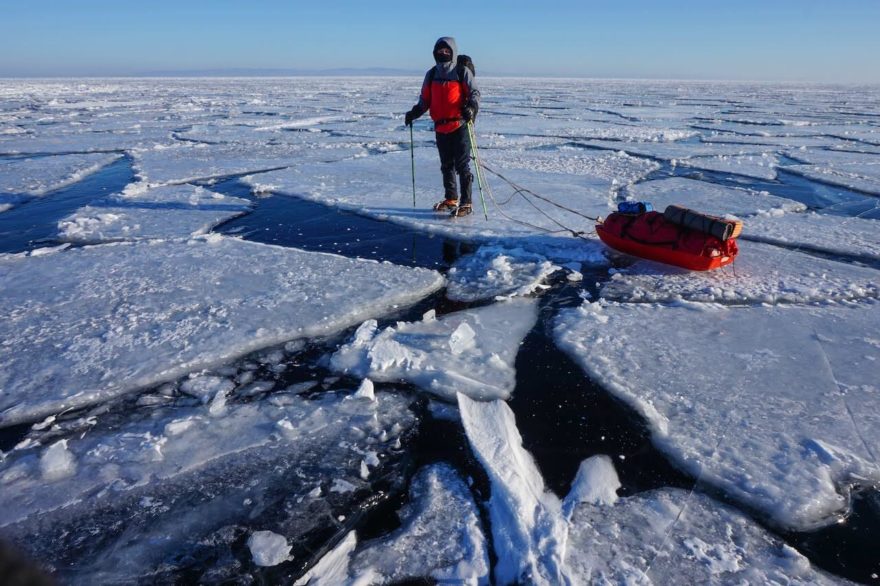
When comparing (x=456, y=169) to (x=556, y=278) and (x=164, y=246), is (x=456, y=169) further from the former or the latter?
(x=164, y=246)

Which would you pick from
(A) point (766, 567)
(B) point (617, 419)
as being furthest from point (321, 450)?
(A) point (766, 567)

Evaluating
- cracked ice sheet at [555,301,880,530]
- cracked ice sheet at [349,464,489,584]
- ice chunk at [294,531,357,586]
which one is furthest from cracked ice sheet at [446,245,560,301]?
ice chunk at [294,531,357,586]

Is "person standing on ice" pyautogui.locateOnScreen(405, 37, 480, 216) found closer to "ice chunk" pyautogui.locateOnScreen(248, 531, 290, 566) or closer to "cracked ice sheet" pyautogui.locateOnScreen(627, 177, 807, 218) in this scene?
"cracked ice sheet" pyautogui.locateOnScreen(627, 177, 807, 218)

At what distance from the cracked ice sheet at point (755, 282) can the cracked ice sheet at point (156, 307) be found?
140 cm

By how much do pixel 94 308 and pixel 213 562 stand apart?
2241 mm

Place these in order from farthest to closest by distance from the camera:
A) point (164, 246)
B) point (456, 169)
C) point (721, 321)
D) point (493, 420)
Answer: point (456, 169), point (164, 246), point (721, 321), point (493, 420)

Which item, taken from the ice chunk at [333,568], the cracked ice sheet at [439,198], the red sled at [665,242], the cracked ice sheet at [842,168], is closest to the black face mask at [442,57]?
the cracked ice sheet at [439,198]

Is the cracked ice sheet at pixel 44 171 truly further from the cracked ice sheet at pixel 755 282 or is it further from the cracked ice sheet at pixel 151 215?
the cracked ice sheet at pixel 755 282

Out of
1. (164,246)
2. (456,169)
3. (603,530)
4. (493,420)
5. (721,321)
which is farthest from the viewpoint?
(456,169)

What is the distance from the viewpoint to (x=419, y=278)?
3502mm

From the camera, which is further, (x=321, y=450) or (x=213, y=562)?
(x=321, y=450)

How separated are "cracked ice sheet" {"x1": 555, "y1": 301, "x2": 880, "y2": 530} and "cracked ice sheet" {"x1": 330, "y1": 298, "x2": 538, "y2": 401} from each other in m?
0.36

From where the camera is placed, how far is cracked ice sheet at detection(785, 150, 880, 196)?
656cm

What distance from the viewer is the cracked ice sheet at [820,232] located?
410cm
